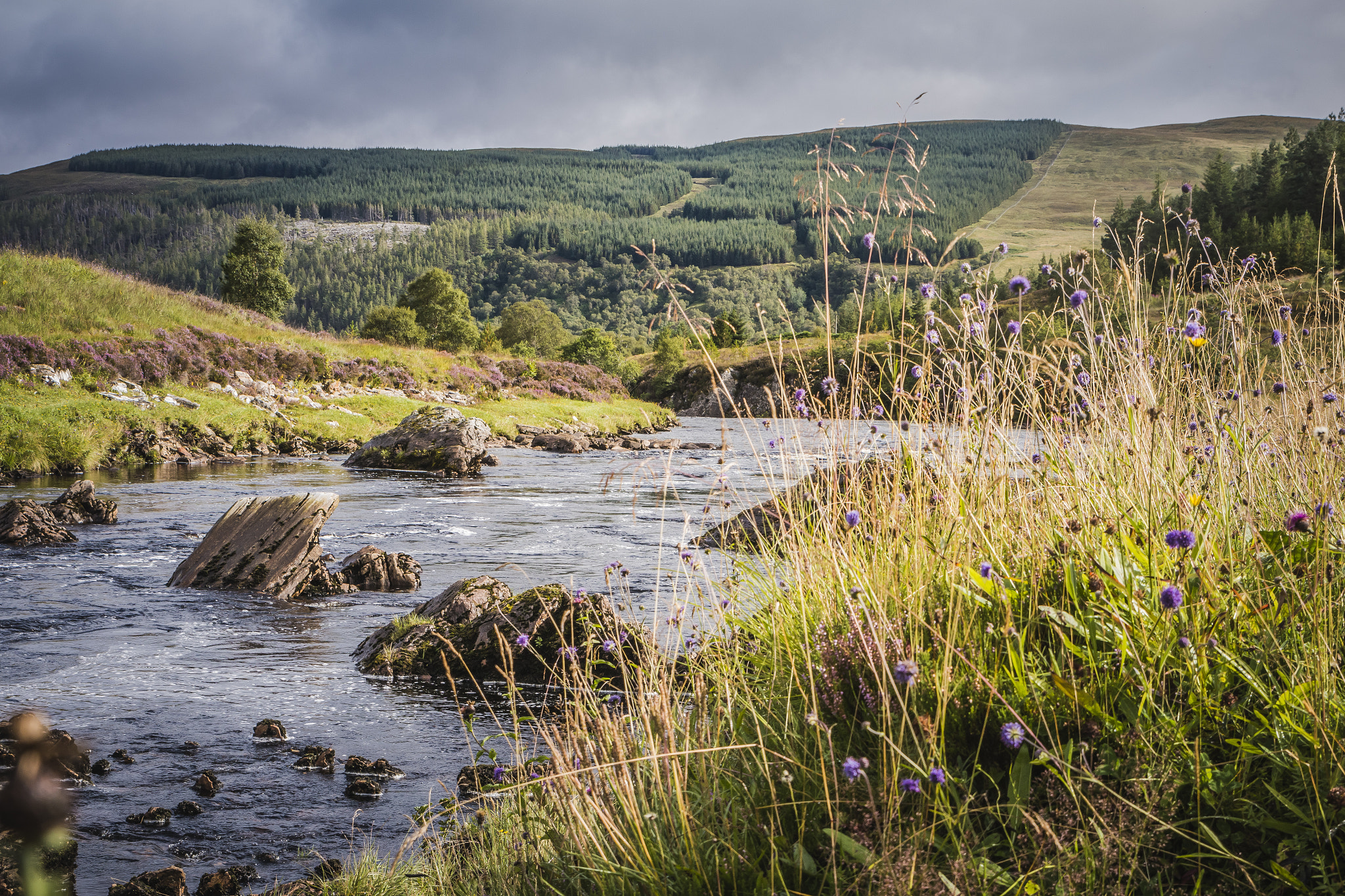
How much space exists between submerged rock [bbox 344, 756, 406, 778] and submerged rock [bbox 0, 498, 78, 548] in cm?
864

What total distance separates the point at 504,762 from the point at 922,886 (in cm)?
344

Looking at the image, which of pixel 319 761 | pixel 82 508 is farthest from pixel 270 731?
pixel 82 508

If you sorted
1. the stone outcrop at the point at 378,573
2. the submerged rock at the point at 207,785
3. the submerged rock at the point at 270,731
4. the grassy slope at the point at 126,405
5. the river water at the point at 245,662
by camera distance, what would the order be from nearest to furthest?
the river water at the point at 245,662 → the submerged rock at the point at 207,785 → the submerged rock at the point at 270,731 → the stone outcrop at the point at 378,573 → the grassy slope at the point at 126,405

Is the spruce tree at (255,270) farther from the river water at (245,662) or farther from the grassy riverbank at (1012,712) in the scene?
the grassy riverbank at (1012,712)

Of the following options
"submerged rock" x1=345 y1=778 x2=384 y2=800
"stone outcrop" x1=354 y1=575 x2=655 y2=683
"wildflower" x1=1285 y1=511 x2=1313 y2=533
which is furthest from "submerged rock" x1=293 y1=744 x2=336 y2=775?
"wildflower" x1=1285 y1=511 x2=1313 y2=533

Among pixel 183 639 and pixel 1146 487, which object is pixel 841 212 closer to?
pixel 1146 487

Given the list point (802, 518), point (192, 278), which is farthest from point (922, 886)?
point (192, 278)

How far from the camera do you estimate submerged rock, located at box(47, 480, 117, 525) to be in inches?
478

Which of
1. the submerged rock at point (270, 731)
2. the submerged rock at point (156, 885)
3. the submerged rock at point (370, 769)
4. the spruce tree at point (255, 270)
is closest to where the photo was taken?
the submerged rock at point (156, 885)

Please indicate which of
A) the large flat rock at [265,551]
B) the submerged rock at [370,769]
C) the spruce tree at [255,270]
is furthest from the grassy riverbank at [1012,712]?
the spruce tree at [255,270]

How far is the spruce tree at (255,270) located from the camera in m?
52.2

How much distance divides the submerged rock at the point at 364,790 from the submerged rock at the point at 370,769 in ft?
0.40

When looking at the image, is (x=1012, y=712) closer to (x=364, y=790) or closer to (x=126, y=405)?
(x=364, y=790)

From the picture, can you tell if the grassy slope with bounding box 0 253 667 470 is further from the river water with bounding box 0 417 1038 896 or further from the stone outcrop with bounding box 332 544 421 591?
the stone outcrop with bounding box 332 544 421 591
